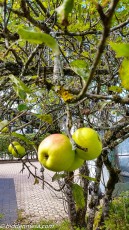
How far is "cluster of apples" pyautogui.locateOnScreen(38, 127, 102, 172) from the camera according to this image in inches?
39.8

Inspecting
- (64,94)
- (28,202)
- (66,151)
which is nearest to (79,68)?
(64,94)

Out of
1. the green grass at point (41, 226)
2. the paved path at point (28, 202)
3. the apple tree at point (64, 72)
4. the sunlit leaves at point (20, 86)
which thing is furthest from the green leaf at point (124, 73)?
the paved path at point (28, 202)

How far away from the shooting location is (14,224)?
24.9 ft

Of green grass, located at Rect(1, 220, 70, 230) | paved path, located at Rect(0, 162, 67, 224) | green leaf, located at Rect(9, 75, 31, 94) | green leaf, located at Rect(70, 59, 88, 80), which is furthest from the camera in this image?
paved path, located at Rect(0, 162, 67, 224)

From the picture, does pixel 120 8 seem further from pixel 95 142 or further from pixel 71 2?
pixel 71 2

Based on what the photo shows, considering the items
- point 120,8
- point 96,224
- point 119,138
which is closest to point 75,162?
point 119,138

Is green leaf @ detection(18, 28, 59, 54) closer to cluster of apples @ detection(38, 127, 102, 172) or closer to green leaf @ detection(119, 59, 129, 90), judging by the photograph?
green leaf @ detection(119, 59, 129, 90)

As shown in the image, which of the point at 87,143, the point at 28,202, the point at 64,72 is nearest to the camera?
the point at 87,143

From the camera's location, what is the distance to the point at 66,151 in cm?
101

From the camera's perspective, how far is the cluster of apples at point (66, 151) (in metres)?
1.01

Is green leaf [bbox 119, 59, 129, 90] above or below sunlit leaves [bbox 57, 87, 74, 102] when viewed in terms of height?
above

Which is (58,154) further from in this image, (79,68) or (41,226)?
(41,226)

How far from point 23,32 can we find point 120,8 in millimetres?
3303

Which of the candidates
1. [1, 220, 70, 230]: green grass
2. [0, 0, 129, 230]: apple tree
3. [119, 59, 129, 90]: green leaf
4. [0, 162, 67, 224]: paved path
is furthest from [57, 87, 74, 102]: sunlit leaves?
[0, 162, 67, 224]: paved path
